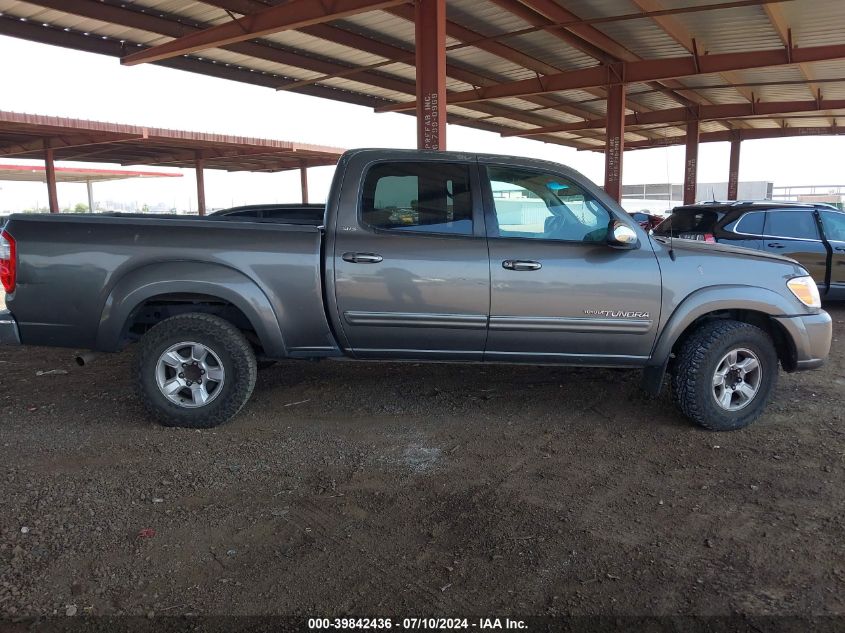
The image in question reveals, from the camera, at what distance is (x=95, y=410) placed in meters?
4.82

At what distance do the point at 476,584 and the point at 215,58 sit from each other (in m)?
14.5

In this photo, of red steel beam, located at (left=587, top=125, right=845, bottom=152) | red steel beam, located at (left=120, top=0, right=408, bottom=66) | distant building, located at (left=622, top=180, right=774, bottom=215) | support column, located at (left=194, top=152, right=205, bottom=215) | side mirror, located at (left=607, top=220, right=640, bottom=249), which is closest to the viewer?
side mirror, located at (left=607, top=220, right=640, bottom=249)

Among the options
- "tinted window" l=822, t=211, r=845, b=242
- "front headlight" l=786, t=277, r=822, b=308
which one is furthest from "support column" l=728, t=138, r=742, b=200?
"front headlight" l=786, t=277, r=822, b=308

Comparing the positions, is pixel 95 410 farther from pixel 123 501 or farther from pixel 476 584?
pixel 476 584

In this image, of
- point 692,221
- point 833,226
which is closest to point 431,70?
point 692,221

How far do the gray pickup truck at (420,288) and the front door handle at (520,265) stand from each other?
2 centimetres

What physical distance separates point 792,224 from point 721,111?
50.3ft

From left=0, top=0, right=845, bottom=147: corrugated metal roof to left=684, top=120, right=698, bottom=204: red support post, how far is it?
3644mm

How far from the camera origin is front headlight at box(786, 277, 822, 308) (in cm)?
444

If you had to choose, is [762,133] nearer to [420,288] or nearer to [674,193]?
[420,288]

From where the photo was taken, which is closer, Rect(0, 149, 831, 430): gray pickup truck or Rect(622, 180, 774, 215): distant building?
Rect(0, 149, 831, 430): gray pickup truck

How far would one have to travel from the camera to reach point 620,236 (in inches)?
163

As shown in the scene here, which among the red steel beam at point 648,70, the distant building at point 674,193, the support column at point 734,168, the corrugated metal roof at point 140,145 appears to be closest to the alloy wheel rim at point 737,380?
the red steel beam at point 648,70

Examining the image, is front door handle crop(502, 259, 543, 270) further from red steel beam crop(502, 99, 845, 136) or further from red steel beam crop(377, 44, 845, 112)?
red steel beam crop(502, 99, 845, 136)
